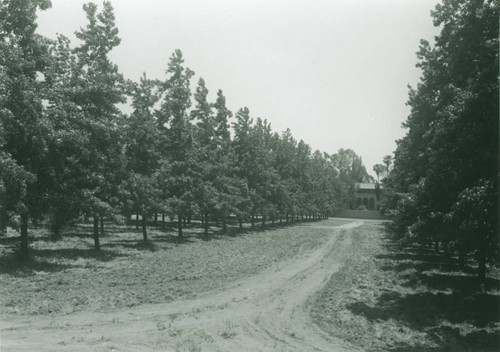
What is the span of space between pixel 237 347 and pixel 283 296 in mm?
5711

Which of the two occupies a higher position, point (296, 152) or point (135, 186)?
point (296, 152)

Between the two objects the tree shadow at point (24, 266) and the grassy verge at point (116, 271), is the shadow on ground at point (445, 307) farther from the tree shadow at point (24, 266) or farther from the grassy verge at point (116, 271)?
the tree shadow at point (24, 266)

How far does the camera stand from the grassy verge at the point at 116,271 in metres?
13.3

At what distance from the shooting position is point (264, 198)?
5222 centimetres

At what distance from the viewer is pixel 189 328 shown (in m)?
10.7

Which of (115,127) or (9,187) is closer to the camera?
(9,187)

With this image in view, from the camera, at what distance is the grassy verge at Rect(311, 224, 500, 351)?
10.7 m

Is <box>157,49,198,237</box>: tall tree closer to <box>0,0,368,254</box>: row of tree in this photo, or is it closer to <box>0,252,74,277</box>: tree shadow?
<box>0,0,368,254</box>: row of tree

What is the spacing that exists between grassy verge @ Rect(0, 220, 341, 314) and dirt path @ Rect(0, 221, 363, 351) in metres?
1.10

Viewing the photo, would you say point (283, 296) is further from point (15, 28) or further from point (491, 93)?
point (15, 28)

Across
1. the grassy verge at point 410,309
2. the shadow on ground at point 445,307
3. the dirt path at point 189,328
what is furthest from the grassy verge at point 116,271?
the shadow on ground at point 445,307

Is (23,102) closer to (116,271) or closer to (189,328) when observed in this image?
(116,271)

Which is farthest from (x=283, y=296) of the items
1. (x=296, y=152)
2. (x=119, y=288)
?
(x=296, y=152)

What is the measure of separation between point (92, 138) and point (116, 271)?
769 centimetres
